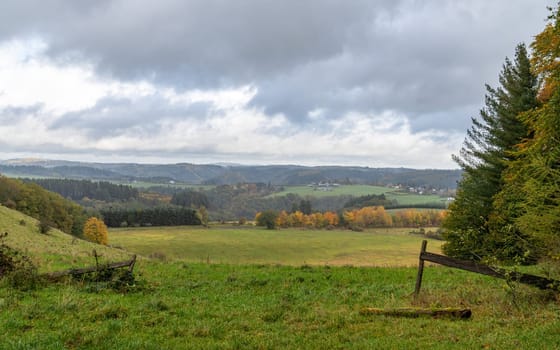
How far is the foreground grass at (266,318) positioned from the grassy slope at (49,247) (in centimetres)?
698

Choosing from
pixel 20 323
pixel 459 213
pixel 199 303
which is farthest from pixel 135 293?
pixel 459 213

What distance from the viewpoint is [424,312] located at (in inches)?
369

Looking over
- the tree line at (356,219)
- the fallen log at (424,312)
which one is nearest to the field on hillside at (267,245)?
the tree line at (356,219)

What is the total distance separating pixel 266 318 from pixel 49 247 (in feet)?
77.8

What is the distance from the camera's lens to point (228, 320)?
9.34 metres

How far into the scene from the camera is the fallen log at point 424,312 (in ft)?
30.1

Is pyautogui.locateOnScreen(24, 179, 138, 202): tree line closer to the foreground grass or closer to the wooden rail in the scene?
the foreground grass

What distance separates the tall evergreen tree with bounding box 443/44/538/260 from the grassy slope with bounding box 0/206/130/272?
23.2 metres

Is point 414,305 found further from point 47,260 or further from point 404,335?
point 47,260

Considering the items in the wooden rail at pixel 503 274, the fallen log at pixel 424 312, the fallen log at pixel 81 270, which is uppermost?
the wooden rail at pixel 503 274

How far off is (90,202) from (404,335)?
186 meters

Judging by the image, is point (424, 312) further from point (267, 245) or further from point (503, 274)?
point (267, 245)

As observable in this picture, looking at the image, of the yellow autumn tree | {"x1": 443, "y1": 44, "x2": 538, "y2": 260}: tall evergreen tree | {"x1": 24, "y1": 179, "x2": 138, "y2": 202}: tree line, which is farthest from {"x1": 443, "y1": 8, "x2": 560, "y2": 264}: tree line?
{"x1": 24, "y1": 179, "x2": 138, "y2": 202}: tree line

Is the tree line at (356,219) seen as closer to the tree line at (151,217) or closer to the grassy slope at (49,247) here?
the tree line at (151,217)
